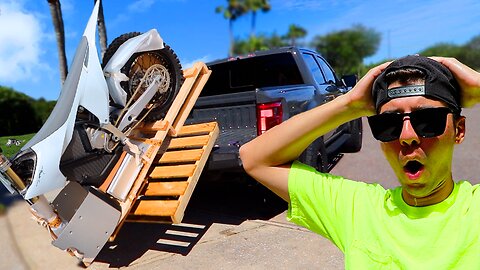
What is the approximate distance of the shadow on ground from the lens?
13.2ft

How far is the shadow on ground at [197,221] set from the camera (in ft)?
13.2

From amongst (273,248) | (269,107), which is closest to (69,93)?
(269,107)

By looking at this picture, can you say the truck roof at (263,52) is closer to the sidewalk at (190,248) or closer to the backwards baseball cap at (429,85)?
the sidewalk at (190,248)

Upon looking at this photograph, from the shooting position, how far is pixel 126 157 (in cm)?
380

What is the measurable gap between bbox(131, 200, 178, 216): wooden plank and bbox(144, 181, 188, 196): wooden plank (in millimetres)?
80

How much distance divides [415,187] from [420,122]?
0.20 metres

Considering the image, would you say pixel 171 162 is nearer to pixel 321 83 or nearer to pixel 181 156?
pixel 181 156

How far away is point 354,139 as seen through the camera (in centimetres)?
775

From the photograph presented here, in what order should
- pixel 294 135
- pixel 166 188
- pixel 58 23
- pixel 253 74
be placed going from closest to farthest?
pixel 294 135 < pixel 166 188 < pixel 253 74 < pixel 58 23

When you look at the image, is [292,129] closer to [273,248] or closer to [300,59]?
[273,248]

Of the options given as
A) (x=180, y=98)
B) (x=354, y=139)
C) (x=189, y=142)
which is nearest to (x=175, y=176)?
(x=189, y=142)

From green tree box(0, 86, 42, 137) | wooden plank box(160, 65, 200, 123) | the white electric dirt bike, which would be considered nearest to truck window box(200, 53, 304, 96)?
wooden plank box(160, 65, 200, 123)

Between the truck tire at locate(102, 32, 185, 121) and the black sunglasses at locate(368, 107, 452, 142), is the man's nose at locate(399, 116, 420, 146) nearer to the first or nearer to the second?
the black sunglasses at locate(368, 107, 452, 142)

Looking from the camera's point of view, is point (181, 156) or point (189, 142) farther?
point (189, 142)
